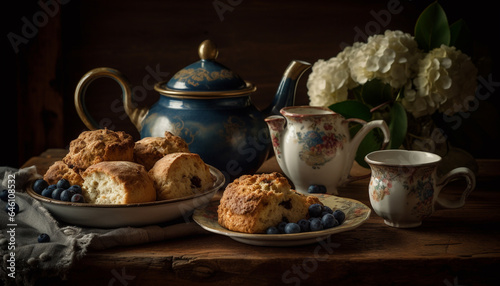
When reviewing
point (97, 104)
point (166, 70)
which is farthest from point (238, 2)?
point (97, 104)

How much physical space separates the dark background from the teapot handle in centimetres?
97

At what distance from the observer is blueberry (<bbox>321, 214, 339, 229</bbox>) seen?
1.13m

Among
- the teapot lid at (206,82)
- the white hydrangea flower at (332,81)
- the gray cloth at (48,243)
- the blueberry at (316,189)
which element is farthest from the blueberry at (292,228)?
the white hydrangea flower at (332,81)

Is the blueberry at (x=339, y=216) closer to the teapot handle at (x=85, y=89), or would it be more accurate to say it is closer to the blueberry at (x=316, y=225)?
the blueberry at (x=316, y=225)

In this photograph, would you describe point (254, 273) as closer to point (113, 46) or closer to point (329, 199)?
point (329, 199)

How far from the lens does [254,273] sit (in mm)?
1084

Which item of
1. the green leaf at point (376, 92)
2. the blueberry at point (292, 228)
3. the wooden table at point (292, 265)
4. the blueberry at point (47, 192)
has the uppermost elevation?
the green leaf at point (376, 92)

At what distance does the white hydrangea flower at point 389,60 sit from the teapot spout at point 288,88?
0.57ft

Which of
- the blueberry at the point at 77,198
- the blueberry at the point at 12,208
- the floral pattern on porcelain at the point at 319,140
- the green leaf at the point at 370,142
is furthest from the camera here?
the green leaf at the point at 370,142

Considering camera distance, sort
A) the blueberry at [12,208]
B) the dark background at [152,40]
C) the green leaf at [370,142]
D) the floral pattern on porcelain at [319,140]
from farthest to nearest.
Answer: the dark background at [152,40], the green leaf at [370,142], the floral pattern on porcelain at [319,140], the blueberry at [12,208]

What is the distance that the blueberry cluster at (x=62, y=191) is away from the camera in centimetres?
117

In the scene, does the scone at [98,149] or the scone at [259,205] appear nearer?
the scone at [259,205]

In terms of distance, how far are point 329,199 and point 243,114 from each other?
0.40 m

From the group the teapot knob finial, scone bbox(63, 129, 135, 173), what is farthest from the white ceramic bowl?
the teapot knob finial
